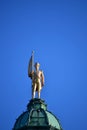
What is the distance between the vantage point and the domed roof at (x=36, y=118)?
26797 mm

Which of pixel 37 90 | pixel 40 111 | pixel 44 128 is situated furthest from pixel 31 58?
pixel 44 128

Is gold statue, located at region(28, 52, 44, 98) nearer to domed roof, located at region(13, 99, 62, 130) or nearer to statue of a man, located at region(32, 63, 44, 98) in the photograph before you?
statue of a man, located at region(32, 63, 44, 98)

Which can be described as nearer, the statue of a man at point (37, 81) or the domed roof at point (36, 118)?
the domed roof at point (36, 118)

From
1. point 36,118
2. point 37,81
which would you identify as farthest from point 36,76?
point 36,118

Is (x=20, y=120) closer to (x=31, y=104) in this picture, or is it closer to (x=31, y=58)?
(x=31, y=104)

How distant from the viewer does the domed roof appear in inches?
1055

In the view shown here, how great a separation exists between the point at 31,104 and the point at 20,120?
2.05 metres

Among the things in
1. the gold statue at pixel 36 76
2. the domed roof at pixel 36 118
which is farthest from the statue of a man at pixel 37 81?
the domed roof at pixel 36 118

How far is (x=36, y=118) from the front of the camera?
89.9 ft

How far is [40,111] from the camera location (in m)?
28.5

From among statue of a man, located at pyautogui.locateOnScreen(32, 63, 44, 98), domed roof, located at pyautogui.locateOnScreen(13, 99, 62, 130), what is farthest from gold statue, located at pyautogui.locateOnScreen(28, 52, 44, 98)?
domed roof, located at pyautogui.locateOnScreen(13, 99, 62, 130)

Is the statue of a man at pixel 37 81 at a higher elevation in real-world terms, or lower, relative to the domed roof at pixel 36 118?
higher

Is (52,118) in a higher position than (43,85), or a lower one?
lower

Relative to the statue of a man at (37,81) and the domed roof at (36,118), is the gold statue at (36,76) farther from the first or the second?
the domed roof at (36,118)
